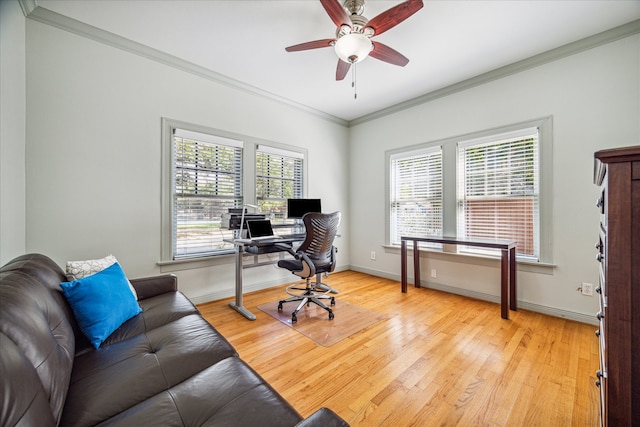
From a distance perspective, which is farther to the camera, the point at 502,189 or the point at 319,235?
the point at 502,189

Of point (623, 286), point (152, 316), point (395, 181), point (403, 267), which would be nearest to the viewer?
point (623, 286)

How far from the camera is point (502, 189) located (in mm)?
3125

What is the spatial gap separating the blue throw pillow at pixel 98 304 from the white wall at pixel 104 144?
1.23 meters

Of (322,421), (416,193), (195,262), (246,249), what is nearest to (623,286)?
(322,421)

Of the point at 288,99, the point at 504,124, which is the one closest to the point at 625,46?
the point at 504,124

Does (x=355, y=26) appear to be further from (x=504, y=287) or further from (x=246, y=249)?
(x=504, y=287)

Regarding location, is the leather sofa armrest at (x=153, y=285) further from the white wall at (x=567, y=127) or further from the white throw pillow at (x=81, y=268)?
the white wall at (x=567, y=127)

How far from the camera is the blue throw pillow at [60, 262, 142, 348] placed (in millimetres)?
1387

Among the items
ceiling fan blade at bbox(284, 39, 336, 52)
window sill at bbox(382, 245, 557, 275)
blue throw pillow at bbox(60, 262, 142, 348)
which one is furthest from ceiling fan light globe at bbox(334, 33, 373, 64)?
window sill at bbox(382, 245, 557, 275)

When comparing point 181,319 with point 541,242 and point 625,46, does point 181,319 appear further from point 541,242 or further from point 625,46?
point 625,46

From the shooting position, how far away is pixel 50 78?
228cm

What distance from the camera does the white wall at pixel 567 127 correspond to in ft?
7.93

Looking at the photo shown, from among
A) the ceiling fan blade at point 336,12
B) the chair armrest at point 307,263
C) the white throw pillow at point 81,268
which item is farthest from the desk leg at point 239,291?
the ceiling fan blade at point 336,12

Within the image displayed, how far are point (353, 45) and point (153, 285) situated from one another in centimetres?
248
